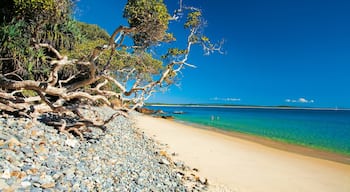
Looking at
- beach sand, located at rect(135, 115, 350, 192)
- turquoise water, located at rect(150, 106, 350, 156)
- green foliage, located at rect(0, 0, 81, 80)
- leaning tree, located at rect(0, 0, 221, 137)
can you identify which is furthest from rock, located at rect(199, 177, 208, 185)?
turquoise water, located at rect(150, 106, 350, 156)

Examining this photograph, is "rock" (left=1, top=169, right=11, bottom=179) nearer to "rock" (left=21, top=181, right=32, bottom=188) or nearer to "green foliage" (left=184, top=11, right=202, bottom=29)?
"rock" (left=21, top=181, right=32, bottom=188)

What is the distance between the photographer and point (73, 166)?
14.1 feet

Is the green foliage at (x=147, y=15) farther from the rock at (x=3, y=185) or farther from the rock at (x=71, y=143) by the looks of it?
the rock at (x=3, y=185)

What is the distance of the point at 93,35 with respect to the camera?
68.3ft

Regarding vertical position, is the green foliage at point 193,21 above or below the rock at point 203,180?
above

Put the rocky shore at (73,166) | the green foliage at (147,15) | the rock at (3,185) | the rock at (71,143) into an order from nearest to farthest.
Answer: the rock at (3,185)
the rocky shore at (73,166)
the rock at (71,143)
the green foliage at (147,15)

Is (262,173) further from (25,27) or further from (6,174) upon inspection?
(25,27)

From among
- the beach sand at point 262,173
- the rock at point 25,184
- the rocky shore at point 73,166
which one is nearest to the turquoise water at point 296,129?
the beach sand at point 262,173

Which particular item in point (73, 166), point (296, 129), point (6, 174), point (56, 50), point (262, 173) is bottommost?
point (262, 173)

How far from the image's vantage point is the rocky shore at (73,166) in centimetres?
337

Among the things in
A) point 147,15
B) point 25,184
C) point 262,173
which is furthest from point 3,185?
point 262,173

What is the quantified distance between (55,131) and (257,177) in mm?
5897

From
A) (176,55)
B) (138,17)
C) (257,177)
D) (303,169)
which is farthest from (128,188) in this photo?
(303,169)

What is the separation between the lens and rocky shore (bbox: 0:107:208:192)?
337 cm
